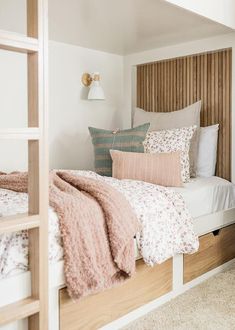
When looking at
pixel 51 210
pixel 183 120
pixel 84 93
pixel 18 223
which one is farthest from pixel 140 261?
pixel 84 93

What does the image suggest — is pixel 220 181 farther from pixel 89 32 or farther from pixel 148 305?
pixel 89 32

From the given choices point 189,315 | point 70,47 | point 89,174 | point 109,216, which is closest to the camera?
point 109,216

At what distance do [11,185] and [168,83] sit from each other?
187 centimetres

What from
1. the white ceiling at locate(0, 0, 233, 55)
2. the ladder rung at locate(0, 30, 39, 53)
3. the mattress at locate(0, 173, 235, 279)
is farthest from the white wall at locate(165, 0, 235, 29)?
the mattress at locate(0, 173, 235, 279)

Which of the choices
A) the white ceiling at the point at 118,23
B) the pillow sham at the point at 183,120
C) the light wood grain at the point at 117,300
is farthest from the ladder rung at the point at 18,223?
the pillow sham at the point at 183,120

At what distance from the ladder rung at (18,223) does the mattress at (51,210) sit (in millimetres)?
114

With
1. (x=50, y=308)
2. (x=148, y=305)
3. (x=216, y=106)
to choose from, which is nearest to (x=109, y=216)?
(x=50, y=308)

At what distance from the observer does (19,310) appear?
5.30 feet

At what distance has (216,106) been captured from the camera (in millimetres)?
3379

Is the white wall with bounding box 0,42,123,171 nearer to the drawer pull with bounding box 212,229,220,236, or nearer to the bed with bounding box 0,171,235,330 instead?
the bed with bounding box 0,171,235,330

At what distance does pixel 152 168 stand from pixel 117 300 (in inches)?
38.5

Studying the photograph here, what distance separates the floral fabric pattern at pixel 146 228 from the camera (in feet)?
5.55

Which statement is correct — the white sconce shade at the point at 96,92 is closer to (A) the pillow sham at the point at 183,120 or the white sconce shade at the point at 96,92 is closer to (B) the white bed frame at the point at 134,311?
(A) the pillow sham at the point at 183,120

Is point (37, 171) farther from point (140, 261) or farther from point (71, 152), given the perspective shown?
point (71, 152)
